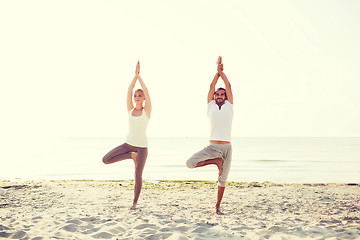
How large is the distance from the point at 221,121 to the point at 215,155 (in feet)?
2.17

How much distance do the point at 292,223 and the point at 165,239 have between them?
2441mm

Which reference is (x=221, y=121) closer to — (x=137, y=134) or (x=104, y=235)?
(x=137, y=134)

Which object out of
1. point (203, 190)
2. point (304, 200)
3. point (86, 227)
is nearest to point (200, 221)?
point (86, 227)

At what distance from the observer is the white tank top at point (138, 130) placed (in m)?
7.02

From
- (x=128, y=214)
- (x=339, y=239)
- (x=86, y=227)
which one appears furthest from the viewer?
(x=128, y=214)

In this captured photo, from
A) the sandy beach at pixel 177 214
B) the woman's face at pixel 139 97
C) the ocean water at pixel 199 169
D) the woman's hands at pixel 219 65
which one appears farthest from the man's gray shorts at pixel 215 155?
the ocean water at pixel 199 169

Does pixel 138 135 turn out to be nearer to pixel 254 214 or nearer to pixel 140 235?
pixel 140 235

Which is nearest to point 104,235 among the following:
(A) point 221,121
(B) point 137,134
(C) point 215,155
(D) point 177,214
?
(D) point 177,214

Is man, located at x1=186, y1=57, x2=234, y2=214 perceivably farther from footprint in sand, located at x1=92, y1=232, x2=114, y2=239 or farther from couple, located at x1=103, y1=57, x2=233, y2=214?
Result: footprint in sand, located at x1=92, y1=232, x2=114, y2=239

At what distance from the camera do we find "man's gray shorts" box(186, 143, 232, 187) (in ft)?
20.7

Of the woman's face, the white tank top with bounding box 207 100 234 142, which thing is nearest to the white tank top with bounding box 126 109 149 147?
the woman's face

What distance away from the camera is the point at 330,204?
7957 millimetres

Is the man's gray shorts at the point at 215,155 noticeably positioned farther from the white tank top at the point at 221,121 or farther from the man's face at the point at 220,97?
the man's face at the point at 220,97

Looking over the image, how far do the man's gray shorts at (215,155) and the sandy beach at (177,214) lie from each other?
1.00 m
